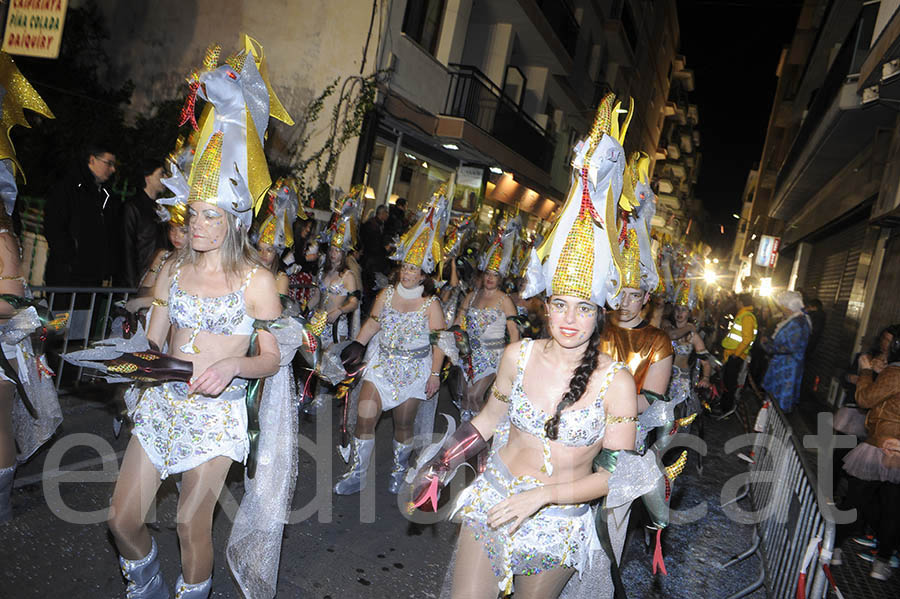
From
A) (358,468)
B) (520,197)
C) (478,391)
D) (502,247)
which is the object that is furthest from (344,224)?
(520,197)

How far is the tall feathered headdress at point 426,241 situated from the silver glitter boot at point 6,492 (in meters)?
3.29

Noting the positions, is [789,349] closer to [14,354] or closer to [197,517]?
[197,517]

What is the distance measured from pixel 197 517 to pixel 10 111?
3007 mm

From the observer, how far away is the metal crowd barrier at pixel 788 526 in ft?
12.6

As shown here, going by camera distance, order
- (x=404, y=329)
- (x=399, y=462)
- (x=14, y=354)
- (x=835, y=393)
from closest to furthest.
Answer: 1. (x=14, y=354)
2. (x=399, y=462)
3. (x=404, y=329)
4. (x=835, y=393)

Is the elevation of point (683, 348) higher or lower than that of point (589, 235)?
lower

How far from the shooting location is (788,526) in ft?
16.2

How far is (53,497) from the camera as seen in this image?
14.0 ft

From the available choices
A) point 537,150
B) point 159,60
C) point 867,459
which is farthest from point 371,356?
point 537,150

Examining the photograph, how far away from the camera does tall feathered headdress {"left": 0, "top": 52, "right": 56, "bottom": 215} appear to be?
403cm

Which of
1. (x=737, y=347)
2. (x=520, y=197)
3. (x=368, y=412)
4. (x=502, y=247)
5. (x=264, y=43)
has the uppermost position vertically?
(x=264, y=43)

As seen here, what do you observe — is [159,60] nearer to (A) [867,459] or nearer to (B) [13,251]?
(B) [13,251]

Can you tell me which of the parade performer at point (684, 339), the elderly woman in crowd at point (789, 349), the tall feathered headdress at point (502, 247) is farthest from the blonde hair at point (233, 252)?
the elderly woman in crowd at point (789, 349)

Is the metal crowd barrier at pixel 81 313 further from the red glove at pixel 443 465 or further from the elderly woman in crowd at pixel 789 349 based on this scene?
the elderly woman in crowd at pixel 789 349
